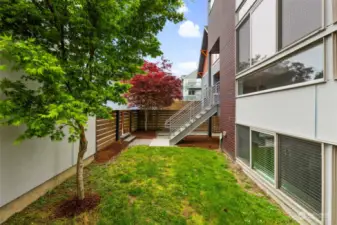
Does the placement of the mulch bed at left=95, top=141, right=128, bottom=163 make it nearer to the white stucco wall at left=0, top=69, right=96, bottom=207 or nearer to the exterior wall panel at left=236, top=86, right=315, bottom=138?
the white stucco wall at left=0, top=69, right=96, bottom=207

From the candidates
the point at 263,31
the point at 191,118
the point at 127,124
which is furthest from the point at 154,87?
the point at 263,31

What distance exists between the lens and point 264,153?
502 centimetres

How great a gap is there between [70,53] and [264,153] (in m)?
4.64

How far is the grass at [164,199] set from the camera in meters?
3.43

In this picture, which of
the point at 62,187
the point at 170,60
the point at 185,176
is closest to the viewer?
the point at 62,187

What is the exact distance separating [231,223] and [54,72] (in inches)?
134

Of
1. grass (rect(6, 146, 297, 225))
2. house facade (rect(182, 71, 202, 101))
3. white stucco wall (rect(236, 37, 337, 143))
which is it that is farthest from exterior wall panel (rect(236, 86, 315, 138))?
house facade (rect(182, 71, 202, 101))

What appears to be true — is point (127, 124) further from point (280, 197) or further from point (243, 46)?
point (280, 197)

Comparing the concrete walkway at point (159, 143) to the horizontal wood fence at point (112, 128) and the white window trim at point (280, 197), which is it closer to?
the horizontal wood fence at point (112, 128)

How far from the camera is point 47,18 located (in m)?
3.20

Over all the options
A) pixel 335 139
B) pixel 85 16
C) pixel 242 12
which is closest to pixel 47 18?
pixel 85 16

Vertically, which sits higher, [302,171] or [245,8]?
[245,8]

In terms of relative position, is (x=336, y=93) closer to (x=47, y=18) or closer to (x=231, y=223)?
(x=231, y=223)

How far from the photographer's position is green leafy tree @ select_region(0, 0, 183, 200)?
268cm
